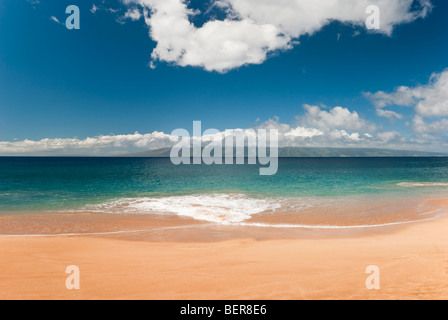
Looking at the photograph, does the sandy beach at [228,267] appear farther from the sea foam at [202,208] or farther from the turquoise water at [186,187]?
the turquoise water at [186,187]

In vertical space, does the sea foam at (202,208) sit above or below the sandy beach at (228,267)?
below

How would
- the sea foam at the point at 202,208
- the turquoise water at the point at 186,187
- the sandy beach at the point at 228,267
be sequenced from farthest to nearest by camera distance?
the turquoise water at the point at 186,187, the sea foam at the point at 202,208, the sandy beach at the point at 228,267

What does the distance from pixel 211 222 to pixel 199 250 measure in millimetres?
5634

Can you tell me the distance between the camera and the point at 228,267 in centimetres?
858

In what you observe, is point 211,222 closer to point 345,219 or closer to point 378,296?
point 345,219

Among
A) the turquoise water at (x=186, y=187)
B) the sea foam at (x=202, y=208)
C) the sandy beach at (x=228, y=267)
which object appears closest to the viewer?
the sandy beach at (x=228, y=267)

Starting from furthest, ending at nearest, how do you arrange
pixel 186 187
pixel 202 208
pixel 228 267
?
1. pixel 186 187
2. pixel 202 208
3. pixel 228 267

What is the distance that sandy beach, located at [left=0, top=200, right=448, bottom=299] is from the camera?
22.5 ft

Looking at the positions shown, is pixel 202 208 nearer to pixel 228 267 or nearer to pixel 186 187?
pixel 228 267

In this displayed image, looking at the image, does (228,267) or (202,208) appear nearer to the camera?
(228,267)

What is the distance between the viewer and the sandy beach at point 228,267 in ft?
22.5

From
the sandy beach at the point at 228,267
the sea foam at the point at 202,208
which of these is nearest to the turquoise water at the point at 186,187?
the sea foam at the point at 202,208

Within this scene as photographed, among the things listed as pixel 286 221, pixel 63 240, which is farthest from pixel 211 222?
pixel 63 240

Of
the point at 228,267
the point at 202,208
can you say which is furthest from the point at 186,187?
the point at 228,267
